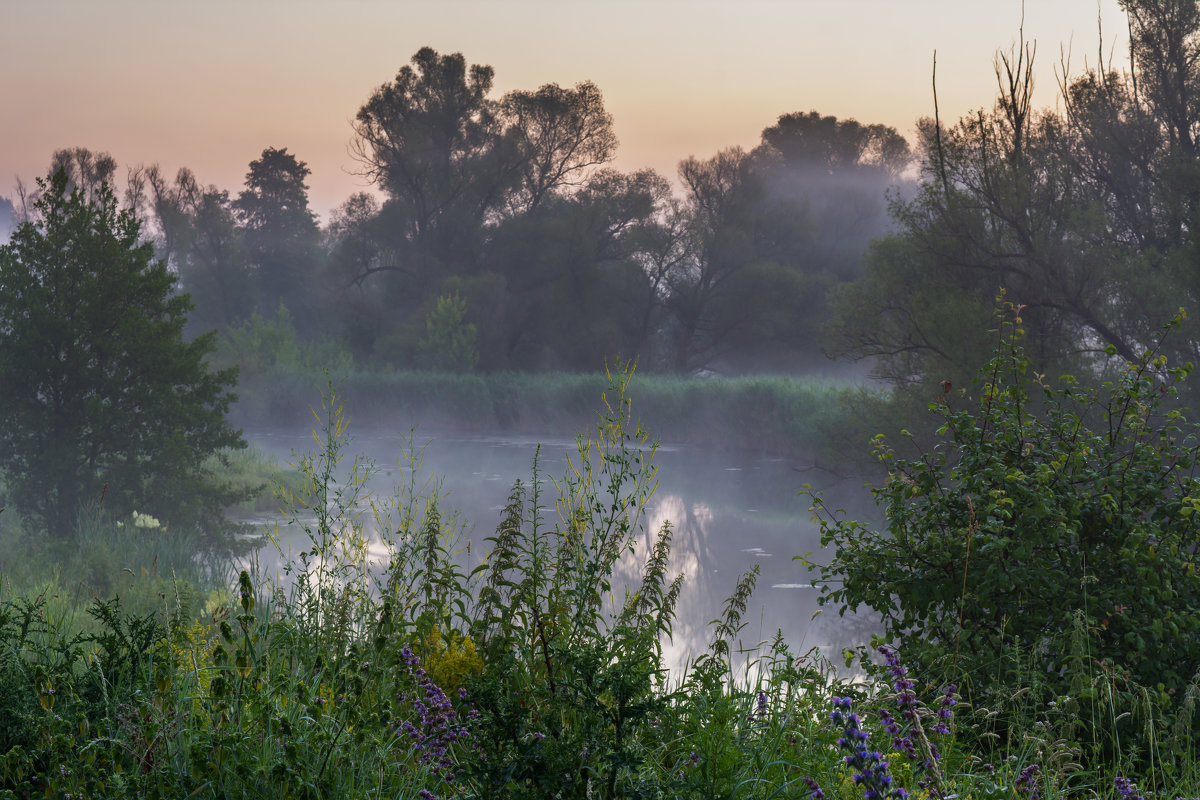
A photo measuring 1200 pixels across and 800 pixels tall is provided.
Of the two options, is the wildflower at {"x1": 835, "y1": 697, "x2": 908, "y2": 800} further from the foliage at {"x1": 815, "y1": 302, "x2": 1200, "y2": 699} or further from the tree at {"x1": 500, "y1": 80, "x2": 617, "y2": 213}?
the tree at {"x1": 500, "y1": 80, "x2": 617, "y2": 213}

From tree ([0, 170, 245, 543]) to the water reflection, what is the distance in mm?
1866

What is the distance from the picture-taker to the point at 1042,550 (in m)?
4.16

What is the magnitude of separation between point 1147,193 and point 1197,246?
2199mm

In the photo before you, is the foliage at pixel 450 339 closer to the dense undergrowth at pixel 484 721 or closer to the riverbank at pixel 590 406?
the riverbank at pixel 590 406

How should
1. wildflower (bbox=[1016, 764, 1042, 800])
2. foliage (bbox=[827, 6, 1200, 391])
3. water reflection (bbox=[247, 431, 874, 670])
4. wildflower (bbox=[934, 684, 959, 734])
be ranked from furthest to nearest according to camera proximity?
foliage (bbox=[827, 6, 1200, 391])
water reflection (bbox=[247, 431, 874, 670])
wildflower (bbox=[1016, 764, 1042, 800])
wildflower (bbox=[934, 684, 959, 734])

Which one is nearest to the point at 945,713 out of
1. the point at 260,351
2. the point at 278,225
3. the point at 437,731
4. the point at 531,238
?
the point at 437,731

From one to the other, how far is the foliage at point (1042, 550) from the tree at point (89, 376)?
9.03 metres

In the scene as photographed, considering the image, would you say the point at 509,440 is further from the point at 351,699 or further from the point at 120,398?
the point at 351,699

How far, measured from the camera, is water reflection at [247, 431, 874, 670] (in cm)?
948

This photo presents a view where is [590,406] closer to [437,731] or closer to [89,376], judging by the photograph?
[89,376]

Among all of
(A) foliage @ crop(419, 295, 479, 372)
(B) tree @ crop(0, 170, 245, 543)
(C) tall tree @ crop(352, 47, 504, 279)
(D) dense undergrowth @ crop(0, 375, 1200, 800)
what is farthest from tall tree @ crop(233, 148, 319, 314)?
(D) dense undergrowth @ crop(0, 375, 1200, 800)

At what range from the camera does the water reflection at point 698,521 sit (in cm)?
948

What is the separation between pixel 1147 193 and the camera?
1392 centimetres

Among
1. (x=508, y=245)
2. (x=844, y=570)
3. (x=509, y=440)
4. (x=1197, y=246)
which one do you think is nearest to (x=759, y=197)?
(x=508, y=245)
